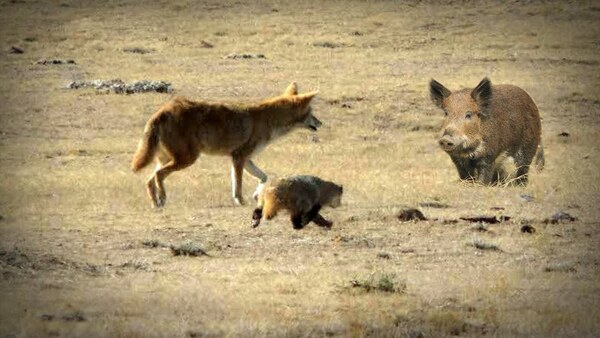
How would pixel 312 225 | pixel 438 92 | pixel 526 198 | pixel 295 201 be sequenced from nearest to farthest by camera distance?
pixel 295 201, pixel 312 225, pixel 526 198, pixel 438 92

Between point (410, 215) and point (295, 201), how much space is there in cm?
155

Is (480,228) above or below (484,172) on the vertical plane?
above

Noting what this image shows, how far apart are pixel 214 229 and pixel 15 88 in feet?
52.5

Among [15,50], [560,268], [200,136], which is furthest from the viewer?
[15,50]

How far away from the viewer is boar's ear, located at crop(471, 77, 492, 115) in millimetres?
16697

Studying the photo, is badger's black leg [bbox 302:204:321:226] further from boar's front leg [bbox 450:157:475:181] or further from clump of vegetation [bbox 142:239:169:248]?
boar's front leg [bbox 450:157:475:181]

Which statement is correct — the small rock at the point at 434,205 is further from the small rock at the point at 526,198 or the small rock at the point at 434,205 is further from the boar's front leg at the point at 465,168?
the boar's front leg at the point at 465,168

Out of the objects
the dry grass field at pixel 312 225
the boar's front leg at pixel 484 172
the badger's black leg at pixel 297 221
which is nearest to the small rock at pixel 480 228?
the dry grass field at pixel 312 225

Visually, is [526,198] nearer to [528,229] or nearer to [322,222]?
[528,229]

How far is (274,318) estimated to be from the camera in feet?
30.6

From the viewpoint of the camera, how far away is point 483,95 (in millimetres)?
16797

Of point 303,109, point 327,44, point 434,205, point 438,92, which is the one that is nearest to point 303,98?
point 303,109

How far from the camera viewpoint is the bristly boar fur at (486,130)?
651 inches

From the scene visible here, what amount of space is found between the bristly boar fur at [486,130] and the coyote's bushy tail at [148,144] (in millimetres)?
3886
